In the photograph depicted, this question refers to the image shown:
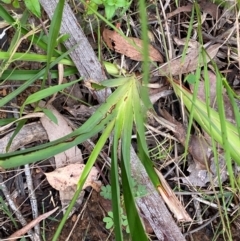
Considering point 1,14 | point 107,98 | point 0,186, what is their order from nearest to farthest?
point 1,14, point 107,98, point 0,186

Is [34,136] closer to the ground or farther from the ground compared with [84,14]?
closer to the ground

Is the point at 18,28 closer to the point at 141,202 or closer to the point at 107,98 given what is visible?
the point at 107,98

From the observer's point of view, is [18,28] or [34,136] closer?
[18,28]

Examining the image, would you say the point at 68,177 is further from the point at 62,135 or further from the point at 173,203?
the point at 173,203

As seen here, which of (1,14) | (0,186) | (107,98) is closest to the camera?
(1,14)

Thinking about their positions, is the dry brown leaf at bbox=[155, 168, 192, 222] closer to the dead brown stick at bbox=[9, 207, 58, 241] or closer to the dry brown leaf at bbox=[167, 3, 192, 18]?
the dead brown stick at bbox=[9, 207, 58, 241]

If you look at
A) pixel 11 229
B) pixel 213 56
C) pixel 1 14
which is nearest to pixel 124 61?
pixel 213 56

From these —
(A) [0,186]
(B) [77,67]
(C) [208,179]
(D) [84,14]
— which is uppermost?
(D) [84,14]
